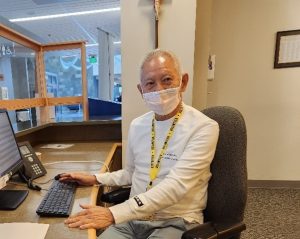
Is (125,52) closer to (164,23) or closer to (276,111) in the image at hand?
(164,23)

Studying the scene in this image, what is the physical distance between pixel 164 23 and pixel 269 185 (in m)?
2.44

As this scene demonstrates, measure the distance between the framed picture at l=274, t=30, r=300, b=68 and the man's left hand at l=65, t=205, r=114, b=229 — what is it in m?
2.67

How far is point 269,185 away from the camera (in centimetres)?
291

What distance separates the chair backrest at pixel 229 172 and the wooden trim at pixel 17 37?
5.59ft

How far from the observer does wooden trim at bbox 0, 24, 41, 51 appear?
174 centimetres

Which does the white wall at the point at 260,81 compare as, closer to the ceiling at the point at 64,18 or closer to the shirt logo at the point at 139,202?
the shirt logo at the point at 139,202

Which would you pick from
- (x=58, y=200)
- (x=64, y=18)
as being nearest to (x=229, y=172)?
(x=58, y=200)

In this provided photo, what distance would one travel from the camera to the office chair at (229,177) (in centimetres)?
94

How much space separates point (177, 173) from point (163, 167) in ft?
0.39

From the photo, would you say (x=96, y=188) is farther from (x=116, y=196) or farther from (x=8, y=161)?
(x=8, y=161)

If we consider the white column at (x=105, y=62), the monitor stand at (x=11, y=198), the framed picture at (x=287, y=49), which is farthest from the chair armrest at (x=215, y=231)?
the white column at (x=105, y=62)

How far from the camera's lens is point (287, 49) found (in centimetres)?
268

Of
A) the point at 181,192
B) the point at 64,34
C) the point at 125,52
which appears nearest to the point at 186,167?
the point at 181,192

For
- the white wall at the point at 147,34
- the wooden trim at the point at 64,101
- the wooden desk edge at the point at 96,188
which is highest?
the white wall at the point at 147,34
